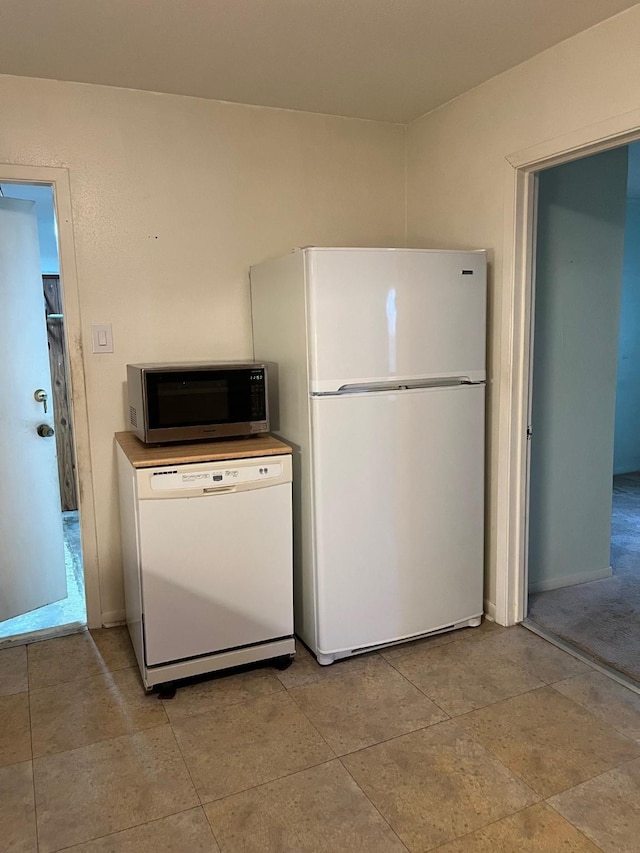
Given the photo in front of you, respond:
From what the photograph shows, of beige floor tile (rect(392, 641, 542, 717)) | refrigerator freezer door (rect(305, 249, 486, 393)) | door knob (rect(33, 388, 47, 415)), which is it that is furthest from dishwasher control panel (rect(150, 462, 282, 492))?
door knob (rect(33, 388, 47, 415))

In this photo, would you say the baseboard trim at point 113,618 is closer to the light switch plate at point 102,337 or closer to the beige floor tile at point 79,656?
the beige floor tile at point 79,656

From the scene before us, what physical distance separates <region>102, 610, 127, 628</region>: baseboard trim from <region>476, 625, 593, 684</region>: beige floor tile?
5.28 ft

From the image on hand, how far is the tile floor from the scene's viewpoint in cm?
174

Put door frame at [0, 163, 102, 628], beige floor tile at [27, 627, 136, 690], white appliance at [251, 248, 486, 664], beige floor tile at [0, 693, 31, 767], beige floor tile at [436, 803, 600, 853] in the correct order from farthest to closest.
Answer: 1. door frame at [0, 163, 102, 628]
2. beige floor tile at [27, 627, 136, 690]
3. white appliance at [251, 248, 486, 664]
4. beige floor tile at [0, 693, 31, 767]
5. beige floor tile at [436, 803, 600, 853]

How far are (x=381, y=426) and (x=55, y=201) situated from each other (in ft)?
5.32

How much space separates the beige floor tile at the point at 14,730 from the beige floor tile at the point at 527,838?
4.34 feet

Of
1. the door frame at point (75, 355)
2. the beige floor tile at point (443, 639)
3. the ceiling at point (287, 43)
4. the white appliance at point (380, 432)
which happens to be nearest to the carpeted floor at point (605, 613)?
the beige floor tile at point (443, 639)

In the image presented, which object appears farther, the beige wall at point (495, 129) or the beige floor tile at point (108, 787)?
the beige wall at point (495, 129)

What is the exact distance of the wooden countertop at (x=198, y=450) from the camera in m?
2.30

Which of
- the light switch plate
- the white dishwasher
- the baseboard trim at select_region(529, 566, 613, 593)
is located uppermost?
the light switch plate

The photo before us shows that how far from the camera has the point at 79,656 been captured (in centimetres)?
269

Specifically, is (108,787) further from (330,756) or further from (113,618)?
(113,618)

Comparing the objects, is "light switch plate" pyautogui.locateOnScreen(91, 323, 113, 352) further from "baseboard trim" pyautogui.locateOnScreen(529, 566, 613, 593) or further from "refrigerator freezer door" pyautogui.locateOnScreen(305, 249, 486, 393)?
"baseboard trim" pyautogui.locateOnScreen(529, 566, 613, 593)

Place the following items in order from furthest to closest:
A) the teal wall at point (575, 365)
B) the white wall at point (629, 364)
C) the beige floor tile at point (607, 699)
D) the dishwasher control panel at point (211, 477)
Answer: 1. the white wall at point (629, 364)
2. the teal wall at point (575, 365)
3. the dishwasher control panel at point (211, 477)
4. the beige floor tile at point (607, 699)
